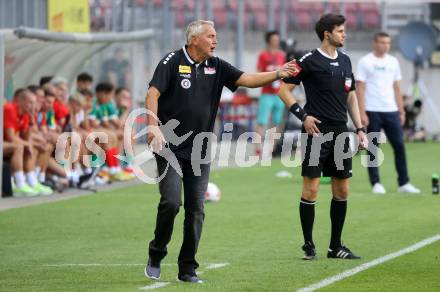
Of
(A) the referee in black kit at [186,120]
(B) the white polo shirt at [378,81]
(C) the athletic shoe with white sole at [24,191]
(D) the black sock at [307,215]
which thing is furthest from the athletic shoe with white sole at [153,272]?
(B) the white polo shirt at [378,81]

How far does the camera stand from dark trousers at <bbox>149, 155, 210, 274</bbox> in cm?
1029

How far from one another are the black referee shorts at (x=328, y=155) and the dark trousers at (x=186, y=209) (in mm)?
1535

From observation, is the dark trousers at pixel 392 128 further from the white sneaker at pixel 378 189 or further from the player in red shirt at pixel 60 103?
the player in red shirt at pixel 60 103

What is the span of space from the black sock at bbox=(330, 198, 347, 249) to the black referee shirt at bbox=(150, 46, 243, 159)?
78.8 inches

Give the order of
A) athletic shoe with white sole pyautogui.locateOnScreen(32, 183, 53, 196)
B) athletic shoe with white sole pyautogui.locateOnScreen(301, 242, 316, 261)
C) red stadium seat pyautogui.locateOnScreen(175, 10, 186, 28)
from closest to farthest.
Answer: athletic shoe with white sole pyautogui.locateOnScreen(301, 242, 316, 261) < athletic shoe with white sole pyautogui.locateOnScreen(32, 183, 53, 196) < red stadium seat pyautogui.locateOnScreen(175, 10, 186, 28)

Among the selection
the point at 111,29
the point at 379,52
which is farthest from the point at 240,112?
the point at 379,52

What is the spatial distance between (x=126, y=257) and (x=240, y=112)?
22.5 metres

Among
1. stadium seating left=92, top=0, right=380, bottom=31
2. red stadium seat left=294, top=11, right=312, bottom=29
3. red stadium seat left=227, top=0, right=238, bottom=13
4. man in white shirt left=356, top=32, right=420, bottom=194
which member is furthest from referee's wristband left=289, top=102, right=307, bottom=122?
red stadium seat left=227, top=0, right=238, bottom=13

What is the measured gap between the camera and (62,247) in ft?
42.3

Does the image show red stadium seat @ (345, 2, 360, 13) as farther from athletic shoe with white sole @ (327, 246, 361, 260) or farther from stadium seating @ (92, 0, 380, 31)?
Result: athletic shoe with white sole @ (327, 246, 361, 260)

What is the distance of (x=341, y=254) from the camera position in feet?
38.4

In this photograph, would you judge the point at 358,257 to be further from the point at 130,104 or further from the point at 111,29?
the point at 111,29

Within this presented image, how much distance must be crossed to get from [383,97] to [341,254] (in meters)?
6.99

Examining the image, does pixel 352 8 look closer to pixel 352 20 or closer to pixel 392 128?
pixel 352 20
